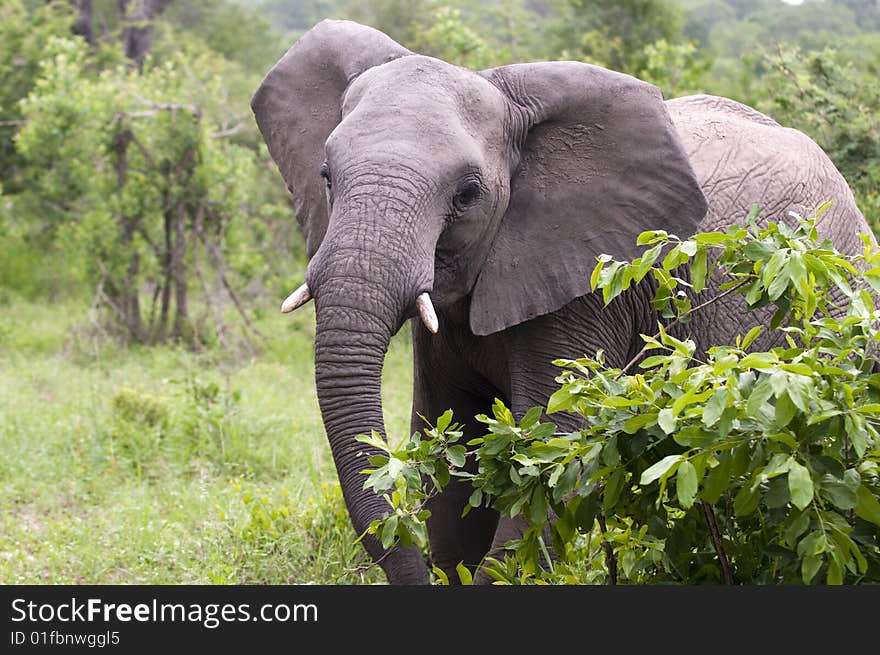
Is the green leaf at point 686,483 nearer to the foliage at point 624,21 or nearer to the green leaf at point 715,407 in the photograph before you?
the green leaf at point 715,407

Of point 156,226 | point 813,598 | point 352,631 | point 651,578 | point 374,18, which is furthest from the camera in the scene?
point 374,18

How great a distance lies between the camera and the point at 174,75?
9656 mm

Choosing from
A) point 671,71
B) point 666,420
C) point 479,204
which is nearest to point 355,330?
point 479,204

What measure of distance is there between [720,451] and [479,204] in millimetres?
1086

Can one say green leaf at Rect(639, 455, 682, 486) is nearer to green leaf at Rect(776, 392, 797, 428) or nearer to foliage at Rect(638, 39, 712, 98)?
green leaf at Rect(776, 392, 797, 428)

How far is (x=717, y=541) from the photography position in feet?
8.79

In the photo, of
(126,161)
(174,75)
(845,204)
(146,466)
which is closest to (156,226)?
(126,161)

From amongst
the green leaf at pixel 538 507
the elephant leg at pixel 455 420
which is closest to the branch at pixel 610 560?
the green leaf at pixel 538 507

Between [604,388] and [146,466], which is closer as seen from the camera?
[604,388]

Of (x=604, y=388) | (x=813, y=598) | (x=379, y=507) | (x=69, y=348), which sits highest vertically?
(x=604, y=388)

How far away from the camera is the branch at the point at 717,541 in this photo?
2.63 meters

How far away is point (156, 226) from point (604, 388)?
7475 millimetres

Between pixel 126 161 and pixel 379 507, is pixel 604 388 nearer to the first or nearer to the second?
pixel 379 507

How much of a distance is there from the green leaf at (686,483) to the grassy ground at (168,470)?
1393mm
